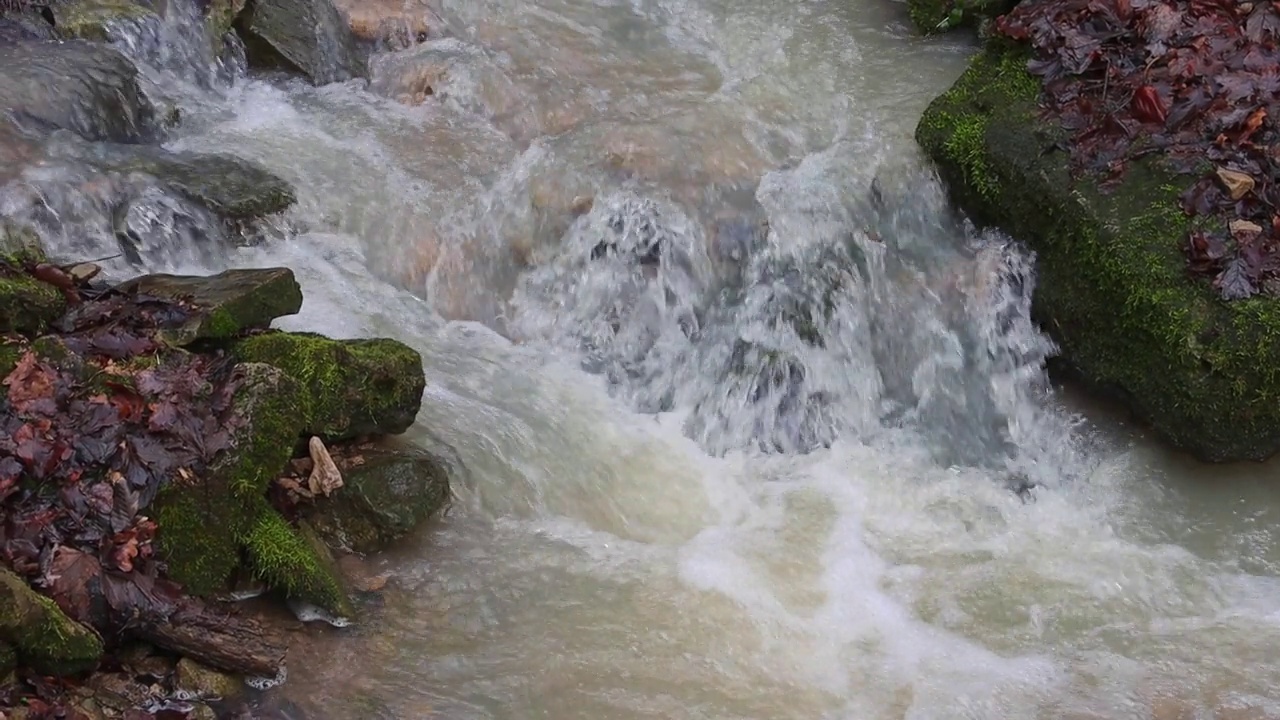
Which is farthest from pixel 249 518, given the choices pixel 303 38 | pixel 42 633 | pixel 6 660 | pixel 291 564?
pixel 303 38

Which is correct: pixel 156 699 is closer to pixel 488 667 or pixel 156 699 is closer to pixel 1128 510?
pixel 488 667

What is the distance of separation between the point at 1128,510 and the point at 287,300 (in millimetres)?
4908

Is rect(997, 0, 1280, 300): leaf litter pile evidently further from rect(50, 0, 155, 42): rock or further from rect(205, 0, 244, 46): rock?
rect(50, 0, 155, 42): rock

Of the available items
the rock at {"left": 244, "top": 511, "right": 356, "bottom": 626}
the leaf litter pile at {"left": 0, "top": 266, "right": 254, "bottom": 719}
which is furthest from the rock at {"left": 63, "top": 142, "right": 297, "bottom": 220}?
the rock at {"left": 244, "top": 511, "right": 356, "bottom": 626}

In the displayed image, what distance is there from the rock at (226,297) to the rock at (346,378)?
134mm

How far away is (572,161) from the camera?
25.2 ft

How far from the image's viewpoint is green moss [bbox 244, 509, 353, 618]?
438 centimetres

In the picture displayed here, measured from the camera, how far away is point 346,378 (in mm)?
5082

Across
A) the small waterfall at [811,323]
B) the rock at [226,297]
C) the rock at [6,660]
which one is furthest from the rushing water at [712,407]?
the rock at [6,660]

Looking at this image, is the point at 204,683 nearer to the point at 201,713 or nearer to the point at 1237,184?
the point at 201,713

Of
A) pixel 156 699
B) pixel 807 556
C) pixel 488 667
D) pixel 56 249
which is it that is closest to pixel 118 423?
pixel 156 699

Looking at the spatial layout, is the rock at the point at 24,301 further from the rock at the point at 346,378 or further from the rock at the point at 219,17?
the rock at the point at 219,17

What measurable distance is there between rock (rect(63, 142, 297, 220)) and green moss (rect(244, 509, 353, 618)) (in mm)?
2891

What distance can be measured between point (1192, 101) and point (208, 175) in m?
6.34
